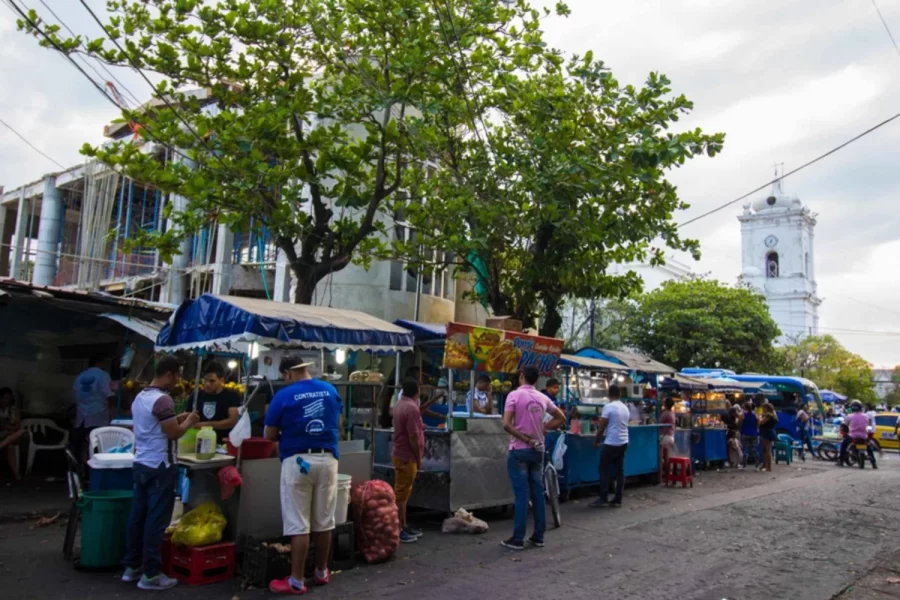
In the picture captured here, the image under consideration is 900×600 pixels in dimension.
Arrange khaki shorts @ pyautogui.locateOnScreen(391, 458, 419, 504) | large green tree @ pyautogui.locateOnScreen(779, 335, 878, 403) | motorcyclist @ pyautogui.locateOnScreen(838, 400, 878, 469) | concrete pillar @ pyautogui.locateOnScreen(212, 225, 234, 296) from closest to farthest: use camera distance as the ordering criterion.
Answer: khaki shorts @ pyautogui.locateOnScreen(391, 458, 419, 504)
concrete pillar @ pyautogui.locateOnScreen(212, 225, 234, 296)
motorcyclist @ pyautogui.locateOnScreen(838, 400, 878, 469)
large green tree @ pyautogui.locateOnScreen(779, 335, 878, 403)

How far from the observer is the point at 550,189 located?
11.6 metres

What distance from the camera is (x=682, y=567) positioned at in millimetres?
6863

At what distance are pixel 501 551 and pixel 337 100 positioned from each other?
803cm

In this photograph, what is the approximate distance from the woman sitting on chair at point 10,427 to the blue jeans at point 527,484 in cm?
819

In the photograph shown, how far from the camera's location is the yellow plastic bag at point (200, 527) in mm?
5875

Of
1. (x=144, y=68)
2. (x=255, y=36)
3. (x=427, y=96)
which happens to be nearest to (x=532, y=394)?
(x=427, y=96)

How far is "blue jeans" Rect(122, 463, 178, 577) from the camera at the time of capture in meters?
5.56

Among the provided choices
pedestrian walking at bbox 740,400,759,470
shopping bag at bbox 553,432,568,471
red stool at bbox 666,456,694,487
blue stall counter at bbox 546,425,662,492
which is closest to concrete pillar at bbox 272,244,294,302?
blue stall counter at bbox 546,425,662,492

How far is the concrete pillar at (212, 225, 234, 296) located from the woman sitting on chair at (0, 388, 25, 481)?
6287mm

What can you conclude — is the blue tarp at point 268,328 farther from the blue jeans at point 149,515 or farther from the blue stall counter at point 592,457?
the blue stall counter at point 592,457

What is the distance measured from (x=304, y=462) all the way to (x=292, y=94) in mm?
7817

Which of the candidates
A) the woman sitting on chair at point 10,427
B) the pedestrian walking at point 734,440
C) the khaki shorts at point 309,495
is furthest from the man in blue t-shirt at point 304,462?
the pedestrian walking at point 734,440

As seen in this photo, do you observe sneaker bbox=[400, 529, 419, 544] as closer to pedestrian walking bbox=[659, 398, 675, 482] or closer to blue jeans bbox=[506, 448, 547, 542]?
blue jeans bbox=[506, 448, 547, 542]

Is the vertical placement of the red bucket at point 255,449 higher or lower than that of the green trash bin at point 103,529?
higher
